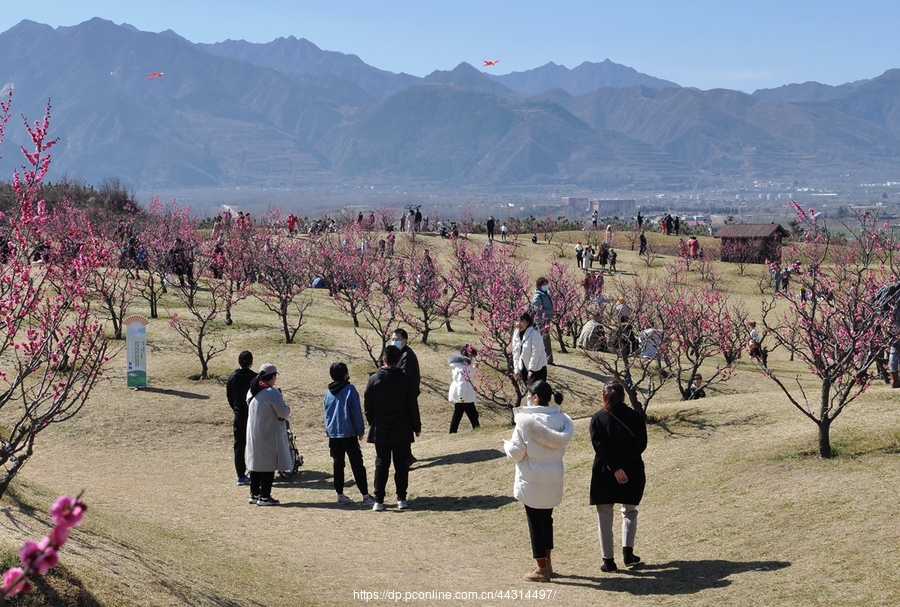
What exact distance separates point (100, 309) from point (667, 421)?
15.9 meters

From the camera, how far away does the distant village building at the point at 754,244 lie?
49.3m

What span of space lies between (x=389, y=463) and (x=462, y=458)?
8.35 feet

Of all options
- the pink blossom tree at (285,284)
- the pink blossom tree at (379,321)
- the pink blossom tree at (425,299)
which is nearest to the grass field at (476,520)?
the pink blossom tree at (379,321)

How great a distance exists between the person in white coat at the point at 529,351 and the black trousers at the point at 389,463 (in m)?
2.41

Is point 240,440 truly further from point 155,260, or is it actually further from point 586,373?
point 155,260

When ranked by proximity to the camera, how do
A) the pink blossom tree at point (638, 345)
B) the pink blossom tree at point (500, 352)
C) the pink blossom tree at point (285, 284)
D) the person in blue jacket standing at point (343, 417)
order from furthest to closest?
the pink blossom tree at point (285, 284), the pink blossom tree at point (500, 352), the pink blossom tree at point (638, 345), the person in blue jacket standing at point (343, 417)

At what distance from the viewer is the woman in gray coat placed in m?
11.0

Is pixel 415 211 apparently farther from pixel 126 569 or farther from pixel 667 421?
pixel 126 569

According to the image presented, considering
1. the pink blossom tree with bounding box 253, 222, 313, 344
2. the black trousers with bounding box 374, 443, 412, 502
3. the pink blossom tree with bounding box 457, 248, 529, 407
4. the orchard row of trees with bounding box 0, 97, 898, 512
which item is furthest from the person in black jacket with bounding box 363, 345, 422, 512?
the pink blossom tree with bounding box 253, 222, 313, 344

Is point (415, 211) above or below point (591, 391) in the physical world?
above

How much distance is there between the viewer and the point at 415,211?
184 ft

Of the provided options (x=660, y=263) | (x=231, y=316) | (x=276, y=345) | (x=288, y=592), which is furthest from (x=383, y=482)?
(x=660, y=263)

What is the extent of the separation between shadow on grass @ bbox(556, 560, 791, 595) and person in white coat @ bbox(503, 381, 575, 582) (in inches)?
22.4

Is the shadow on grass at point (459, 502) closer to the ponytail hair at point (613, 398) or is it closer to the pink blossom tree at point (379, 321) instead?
the ponytail hair at point (613, 398)
